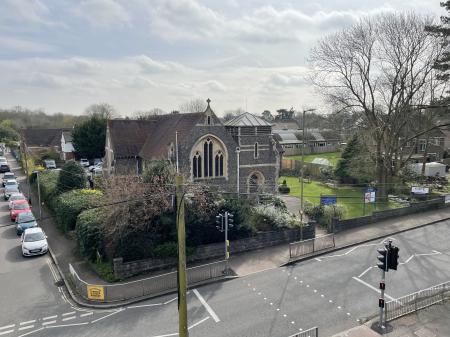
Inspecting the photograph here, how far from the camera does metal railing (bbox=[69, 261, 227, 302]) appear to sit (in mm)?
15039

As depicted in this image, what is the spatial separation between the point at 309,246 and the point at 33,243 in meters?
16.4

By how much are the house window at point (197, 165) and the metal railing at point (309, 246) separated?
1057 cm

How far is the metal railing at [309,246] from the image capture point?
1985 centimetres

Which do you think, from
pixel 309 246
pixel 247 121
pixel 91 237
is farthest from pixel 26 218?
pixel 309 246

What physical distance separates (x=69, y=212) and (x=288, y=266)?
14.3 m

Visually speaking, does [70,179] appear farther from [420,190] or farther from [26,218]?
[420,190]

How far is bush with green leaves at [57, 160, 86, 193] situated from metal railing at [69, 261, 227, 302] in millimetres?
12677

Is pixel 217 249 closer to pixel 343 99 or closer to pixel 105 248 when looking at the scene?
pixel 105 248

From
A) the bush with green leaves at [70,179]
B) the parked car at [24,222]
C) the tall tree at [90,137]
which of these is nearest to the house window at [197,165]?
the bush with green leaves at [70,179]

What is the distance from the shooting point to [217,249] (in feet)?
64.1

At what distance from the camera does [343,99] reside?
3266 centimetres

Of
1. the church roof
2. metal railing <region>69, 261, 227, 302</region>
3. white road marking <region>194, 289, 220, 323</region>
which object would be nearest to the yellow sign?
metal railing <region>69, 261, 227, 302</region>

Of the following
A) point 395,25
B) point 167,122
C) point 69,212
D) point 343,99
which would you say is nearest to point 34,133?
point 167,122

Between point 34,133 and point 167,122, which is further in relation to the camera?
point 34,133
